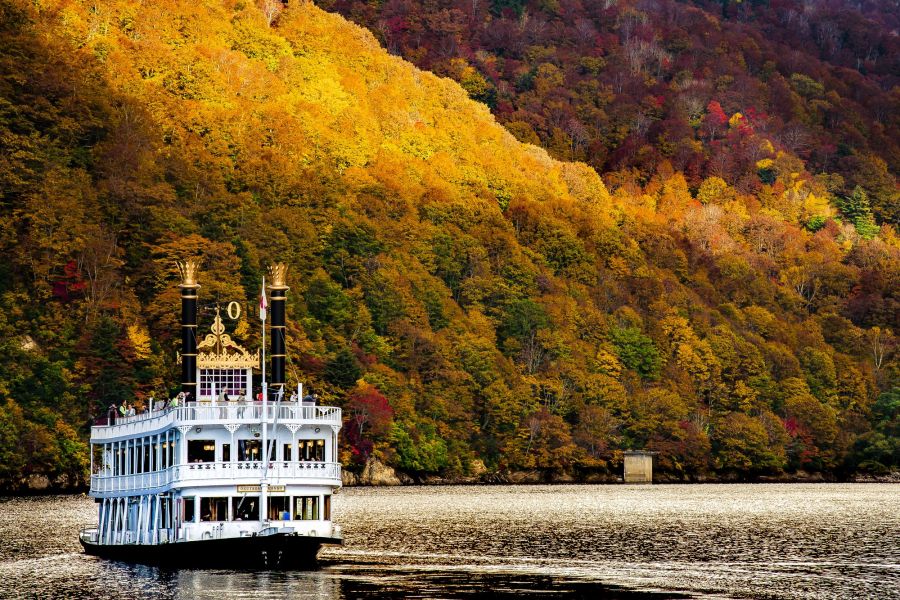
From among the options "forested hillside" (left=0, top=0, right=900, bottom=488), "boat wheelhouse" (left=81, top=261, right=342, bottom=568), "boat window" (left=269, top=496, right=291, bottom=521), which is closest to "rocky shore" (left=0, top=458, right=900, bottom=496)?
"forested hillside" (left=0, top=0, right=900, bottom=488)

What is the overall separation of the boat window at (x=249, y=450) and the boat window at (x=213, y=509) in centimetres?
197

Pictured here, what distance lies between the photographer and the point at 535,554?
83.2 meters

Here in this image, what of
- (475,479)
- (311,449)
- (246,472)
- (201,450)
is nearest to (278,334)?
(311,449)

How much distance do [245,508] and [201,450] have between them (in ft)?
10.1

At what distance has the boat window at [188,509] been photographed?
72438 mm

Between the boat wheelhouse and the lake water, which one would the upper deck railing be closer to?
the boat wheelhouse

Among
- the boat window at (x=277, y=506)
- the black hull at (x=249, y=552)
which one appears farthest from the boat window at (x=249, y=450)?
the black hull at (x=249, y=552)

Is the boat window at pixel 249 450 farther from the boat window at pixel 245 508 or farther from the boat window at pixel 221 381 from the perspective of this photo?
the boat window at pixel 221 381

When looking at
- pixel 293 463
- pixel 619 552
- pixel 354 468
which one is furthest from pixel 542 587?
pixel 354 468

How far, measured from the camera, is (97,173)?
167750 mm

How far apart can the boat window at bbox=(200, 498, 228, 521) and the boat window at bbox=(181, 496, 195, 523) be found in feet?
2.09

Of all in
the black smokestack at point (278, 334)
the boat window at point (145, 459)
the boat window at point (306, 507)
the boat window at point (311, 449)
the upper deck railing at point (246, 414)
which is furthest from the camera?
the black smokestack at point (278, 334)

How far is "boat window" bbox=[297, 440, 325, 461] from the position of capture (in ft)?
240

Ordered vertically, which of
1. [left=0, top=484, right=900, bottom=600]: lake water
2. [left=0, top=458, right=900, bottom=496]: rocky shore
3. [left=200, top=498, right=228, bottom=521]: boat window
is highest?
[left=0, top=458, right=900, bottom=496]: rocky shore
